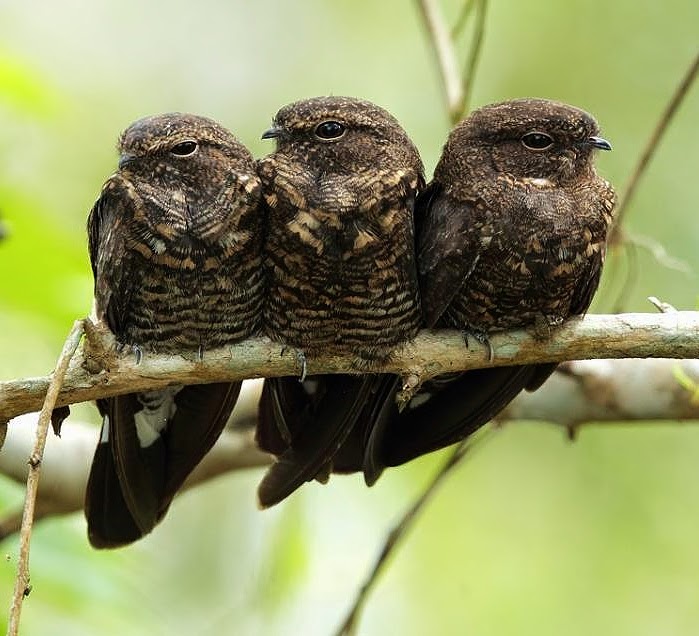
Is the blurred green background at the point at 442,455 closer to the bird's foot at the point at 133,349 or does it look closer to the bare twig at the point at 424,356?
the bird's foot at the point at 133,349

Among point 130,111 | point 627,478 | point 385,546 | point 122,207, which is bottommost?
point 627,478

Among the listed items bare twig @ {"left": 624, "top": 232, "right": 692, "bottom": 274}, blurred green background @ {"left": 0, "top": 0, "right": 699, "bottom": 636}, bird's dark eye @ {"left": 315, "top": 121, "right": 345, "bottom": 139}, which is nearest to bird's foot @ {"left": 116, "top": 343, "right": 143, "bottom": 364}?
bird's dark eye @ {"left": 315, "top": 121, "right": 345, "bottom": 139}

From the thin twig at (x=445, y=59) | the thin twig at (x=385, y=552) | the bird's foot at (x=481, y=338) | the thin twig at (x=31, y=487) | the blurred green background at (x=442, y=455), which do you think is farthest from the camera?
the blurred green background at (x=442, y=455)

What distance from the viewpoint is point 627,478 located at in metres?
7.43

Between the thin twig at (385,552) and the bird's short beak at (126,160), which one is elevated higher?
the bird's short beak at (126,160)

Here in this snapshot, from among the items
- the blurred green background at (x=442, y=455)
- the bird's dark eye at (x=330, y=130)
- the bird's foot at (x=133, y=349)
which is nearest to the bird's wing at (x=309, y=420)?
the bird's foot at (x=133, y=349)

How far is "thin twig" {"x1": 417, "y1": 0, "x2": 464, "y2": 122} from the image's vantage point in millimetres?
4484

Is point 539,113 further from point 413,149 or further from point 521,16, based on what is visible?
point 521,16

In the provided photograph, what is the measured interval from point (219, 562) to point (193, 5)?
159 inches

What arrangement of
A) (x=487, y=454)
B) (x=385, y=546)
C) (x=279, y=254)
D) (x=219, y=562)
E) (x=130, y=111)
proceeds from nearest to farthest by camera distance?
(x=279, y=254) < (x=385, y=546) < (x=219, y=562) < (x=487, y=454) < (x=130, y=111)

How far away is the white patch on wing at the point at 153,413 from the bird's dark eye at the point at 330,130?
88cm

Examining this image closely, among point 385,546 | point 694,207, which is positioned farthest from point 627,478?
point 385,546

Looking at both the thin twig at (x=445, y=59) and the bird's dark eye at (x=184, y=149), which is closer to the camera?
the bird's dark eye at (x=184, y=149)

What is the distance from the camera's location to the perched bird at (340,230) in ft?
11.3
